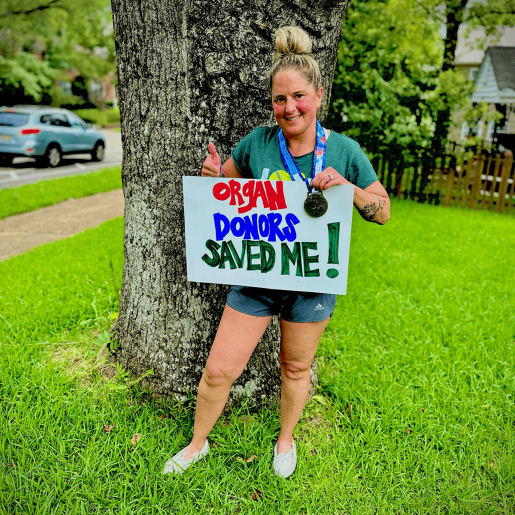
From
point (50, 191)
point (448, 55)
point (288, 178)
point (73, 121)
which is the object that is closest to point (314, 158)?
point (288, 178)

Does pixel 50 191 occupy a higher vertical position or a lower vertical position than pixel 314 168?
lower

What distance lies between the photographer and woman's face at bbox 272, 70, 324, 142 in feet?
6.12

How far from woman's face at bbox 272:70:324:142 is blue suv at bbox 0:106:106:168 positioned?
12.5 m

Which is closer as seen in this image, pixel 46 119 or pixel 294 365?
pixel 294 365

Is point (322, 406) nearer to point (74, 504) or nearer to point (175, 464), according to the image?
point (175, 464)

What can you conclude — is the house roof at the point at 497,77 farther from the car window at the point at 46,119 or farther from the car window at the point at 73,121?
the car window at the point at 46,119

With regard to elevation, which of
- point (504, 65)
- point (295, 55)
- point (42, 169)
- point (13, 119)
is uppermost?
point (504, 65)

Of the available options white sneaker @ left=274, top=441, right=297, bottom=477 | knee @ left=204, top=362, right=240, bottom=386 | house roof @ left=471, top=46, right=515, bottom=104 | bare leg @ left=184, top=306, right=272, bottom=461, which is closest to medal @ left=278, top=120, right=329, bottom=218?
bare leg @ left=184, top=306, right=272, bottom=461

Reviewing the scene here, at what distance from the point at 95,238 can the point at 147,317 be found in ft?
11.8

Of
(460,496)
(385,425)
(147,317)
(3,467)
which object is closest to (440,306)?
(385,425)

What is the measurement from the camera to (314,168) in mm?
1951

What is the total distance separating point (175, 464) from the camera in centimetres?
230

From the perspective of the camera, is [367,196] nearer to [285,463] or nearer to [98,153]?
[285,463]

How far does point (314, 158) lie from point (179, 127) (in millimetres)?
908
